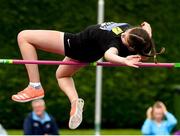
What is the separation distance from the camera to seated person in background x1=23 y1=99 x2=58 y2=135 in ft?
36.7

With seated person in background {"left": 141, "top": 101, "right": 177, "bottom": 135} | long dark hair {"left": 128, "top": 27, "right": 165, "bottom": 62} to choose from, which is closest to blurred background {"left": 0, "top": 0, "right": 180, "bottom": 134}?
seated person in background {"left": 141, "top": 101, "right": 177, "bottom": 135}

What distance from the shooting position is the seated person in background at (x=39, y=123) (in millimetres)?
11195

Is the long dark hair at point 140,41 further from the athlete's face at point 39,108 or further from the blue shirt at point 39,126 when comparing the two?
the blue shirt at point 39,126

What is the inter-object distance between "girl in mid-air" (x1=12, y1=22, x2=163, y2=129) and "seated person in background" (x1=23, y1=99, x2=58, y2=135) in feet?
8.02

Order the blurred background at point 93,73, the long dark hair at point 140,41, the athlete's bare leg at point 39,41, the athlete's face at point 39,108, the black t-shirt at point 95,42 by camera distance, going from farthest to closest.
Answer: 1. the blurred background at point 93,73
2. the athlete's face at point 39,108
3. the athlete's bare leg at point 39,41
4. the black t-shirt at point 95,42
5. the long dark hair at point 140,41

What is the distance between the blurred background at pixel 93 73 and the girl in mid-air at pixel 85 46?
5.50 m

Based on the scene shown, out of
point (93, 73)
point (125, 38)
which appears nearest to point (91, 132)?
point (93, 73)

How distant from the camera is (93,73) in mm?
14727

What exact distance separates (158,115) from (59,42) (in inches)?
125

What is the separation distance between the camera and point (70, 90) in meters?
8.78

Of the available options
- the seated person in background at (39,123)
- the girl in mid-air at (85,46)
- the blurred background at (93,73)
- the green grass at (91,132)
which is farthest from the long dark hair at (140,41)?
the green grass at (91,132)

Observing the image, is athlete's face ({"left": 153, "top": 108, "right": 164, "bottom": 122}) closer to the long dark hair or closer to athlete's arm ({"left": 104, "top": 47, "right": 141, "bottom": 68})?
the long dark hair

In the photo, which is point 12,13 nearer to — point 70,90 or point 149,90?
point 149,90

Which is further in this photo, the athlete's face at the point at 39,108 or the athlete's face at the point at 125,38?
the athlete's face at the point at 39,108
